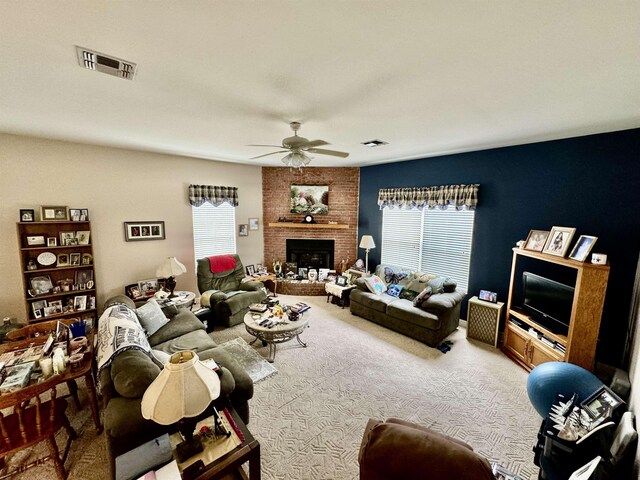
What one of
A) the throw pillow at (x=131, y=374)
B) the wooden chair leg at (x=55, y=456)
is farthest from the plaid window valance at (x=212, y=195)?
the wooden chair leg at (x=55, y=456)

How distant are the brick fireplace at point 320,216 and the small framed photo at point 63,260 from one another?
3.50m

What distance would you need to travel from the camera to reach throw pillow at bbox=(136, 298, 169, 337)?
3081mm

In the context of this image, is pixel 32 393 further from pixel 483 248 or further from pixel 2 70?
pixel 483 248

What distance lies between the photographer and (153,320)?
3158mm

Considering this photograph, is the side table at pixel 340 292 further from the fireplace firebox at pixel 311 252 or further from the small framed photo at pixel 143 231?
the small framed photo at pixel 143 231

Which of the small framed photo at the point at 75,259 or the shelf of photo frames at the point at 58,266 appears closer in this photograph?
the shelf of photo frames at the point at 58,266

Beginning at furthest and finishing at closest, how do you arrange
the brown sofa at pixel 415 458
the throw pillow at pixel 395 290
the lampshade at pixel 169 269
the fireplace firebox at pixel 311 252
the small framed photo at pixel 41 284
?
the fireplace firebox at pixel 311 252 → the throw pillow at pixel 395 290 → the lampshade at pixel 169 269 → the small framed photo at pixel 41 284 → the brown sofa at pixel 415 458

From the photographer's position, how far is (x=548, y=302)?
3143 mm

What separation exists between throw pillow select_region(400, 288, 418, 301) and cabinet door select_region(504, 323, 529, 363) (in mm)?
1385

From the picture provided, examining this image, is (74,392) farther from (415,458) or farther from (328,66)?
(328,66)

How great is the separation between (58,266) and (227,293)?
2403mm

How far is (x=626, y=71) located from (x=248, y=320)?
4.31 metres

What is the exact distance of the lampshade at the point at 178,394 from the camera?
1.28 meters

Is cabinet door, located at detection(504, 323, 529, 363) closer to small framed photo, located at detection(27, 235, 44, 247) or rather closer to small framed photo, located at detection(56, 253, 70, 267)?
small framed photo, located at detection(56, 253, 70, 267)
